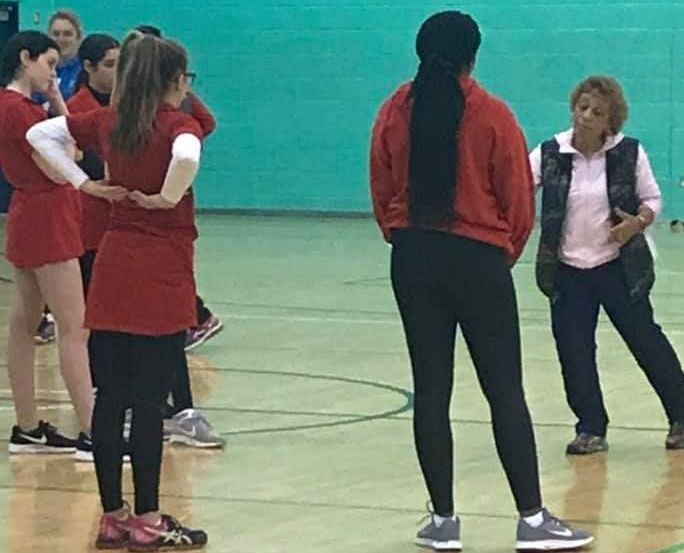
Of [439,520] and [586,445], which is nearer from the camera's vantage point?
[439,520]

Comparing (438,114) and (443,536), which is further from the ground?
(438,114)

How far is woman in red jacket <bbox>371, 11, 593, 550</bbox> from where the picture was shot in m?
5.61

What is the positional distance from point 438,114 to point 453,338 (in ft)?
2.35

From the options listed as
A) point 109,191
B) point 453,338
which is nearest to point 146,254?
point 109,191

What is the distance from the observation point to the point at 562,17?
61.3 feet

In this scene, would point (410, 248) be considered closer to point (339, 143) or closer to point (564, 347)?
point (564, 347)

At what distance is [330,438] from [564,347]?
1.04 meters

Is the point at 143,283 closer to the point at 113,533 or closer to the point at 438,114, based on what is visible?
the point at 113,533

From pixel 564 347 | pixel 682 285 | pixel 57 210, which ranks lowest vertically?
pixel 682 285

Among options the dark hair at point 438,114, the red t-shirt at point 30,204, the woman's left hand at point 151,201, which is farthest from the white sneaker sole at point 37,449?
the dark hair at point 438,114

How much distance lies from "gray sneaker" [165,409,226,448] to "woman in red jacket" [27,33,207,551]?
1646mm

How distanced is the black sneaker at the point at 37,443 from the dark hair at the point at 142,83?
205cm

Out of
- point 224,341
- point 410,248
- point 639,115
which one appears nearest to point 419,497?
point 410,248

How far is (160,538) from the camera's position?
5.72 metres
